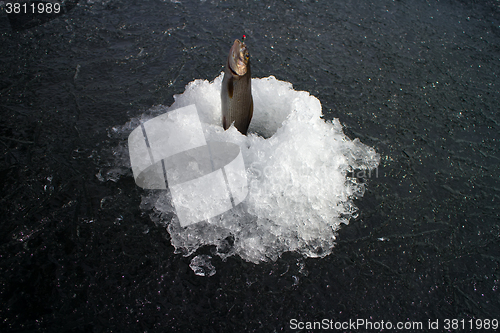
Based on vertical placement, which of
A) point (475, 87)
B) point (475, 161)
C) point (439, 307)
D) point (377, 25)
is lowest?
point (439, 307)

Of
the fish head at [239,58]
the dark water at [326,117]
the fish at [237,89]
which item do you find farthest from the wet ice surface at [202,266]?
the fish head at [239,58]

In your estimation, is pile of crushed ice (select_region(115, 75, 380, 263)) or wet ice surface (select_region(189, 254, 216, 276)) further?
pile of crushed ice (select_region(115, 75, 380, 263))

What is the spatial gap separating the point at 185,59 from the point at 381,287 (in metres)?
2.29

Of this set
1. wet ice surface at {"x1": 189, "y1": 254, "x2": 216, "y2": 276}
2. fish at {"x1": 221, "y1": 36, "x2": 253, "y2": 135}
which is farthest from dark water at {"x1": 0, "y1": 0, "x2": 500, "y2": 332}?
fish at {"x1": 221, "y1": 36, "x2": 253, "y2": 135}

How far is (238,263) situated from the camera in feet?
5.55

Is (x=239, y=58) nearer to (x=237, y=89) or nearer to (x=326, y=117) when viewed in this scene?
(x=237, y=89)

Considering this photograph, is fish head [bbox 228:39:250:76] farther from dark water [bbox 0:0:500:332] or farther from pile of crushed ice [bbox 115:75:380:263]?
dark water [bbox 0:0:500:332]

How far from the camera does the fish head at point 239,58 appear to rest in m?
1.91

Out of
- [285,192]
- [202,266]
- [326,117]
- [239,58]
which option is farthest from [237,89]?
[202,266]

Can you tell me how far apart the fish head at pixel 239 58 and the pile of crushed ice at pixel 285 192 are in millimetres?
390

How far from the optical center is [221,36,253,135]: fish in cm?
191

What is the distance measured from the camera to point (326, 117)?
2.56 m

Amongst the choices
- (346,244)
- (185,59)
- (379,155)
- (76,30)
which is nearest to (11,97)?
(76,30)

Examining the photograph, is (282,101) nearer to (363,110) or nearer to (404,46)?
(363,110)
